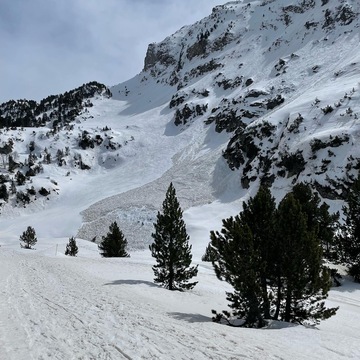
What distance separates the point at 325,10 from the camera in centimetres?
14112

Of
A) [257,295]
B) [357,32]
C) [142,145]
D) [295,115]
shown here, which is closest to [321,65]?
[357,32]

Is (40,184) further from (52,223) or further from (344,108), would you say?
(344,108)

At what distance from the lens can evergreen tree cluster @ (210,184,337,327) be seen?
14.2 m

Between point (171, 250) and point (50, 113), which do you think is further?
point (50, 113)

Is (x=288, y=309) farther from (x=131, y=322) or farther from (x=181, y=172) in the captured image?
(x=181, y=172)

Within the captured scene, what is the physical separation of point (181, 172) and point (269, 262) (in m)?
75.2

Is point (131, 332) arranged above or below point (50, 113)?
below

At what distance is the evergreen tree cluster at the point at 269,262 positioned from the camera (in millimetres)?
14219

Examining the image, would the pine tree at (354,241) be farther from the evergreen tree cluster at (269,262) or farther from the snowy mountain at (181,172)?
the evergreen tree cluster at (269,262)

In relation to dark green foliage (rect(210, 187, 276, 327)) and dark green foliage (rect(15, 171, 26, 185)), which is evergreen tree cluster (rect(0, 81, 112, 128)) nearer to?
dark green foliage (rect(15, 171, 26, 185))

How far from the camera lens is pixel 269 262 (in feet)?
51.9

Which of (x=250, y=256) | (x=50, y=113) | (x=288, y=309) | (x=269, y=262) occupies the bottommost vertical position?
(x=288, y=309)

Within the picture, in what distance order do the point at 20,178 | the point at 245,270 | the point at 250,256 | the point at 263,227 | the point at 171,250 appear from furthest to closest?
the point at 20,178 < the point at 171,250 < the point at 263,227 < the point at 250,256 < the point at 245,270

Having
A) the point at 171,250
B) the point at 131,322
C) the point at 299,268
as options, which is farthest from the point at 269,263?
the point at 171,250
